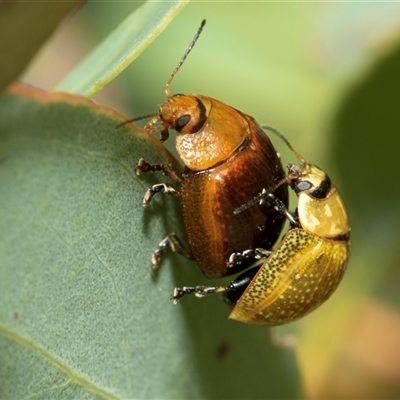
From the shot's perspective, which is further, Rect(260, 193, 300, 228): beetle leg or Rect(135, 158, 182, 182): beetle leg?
Rect(260, 193, 300, 228): beetle leg

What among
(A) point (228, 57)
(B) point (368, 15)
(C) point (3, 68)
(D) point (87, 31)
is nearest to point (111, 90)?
(D) point (87, 31)

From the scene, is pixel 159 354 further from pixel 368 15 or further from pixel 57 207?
pixel 368 15

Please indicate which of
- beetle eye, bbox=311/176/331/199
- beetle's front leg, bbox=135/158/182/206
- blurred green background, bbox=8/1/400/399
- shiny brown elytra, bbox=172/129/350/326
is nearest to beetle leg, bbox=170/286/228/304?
shiny brown elytra, bbox=172/129/350/326

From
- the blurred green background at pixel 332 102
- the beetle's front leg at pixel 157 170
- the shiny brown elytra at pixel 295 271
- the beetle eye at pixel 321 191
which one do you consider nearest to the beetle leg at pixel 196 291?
the shiny brown elytra at pixel 295 271

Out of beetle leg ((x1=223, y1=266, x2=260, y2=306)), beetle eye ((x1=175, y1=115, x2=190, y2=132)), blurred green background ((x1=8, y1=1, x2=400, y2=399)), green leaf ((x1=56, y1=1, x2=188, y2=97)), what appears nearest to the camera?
green leaf ((x1=56, y1=1, x2=188, y2=97))

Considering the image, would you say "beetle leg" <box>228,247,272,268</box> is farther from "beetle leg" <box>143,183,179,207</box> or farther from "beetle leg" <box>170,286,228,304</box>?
"beetle leg" <box>143,183,179,207</box>

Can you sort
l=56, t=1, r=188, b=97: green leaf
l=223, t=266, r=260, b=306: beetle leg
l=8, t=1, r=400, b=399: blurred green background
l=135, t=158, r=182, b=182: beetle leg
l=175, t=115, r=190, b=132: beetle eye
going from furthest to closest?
1. l=8, t=1, r=400, b=399: blurred green background
2. l=223, t=266, r=260, b=306: beetle leg
3. l=175, t=115, r=190, b=132: beetle eye
4. l=135, t=158, r=182, b=182: beetle leg
5. l=56, t=1, r=188, b=97: green leaf

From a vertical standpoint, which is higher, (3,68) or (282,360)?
(3,68)
